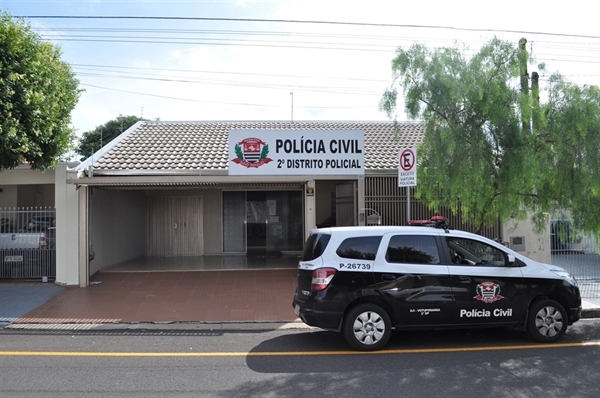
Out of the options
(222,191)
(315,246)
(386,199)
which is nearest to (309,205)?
(386,199)

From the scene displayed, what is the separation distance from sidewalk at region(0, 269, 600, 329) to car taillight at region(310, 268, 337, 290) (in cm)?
210

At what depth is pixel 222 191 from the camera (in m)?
17.8

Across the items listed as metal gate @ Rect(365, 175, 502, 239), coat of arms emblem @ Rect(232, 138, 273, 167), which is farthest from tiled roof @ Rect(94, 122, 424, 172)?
coat of arms emblem @ Rect(232, 138, 273, 167)

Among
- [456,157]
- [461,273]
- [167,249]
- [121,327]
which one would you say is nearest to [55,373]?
[121,327]

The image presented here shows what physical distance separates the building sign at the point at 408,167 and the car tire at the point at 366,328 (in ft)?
9.69

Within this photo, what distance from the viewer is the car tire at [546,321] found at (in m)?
7.29

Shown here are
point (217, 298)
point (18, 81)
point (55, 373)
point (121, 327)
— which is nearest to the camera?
point (55, 373)

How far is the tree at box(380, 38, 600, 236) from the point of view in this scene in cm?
880

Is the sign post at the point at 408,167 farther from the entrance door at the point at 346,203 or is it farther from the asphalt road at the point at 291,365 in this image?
the entrance door at the point at 346,203

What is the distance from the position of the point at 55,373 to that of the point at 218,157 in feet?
29.5

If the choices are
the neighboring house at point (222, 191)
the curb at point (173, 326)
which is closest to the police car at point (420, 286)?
the curb at point (173, 326)

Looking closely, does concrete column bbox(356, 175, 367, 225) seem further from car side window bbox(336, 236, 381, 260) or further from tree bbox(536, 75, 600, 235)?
car side window bbox(336, 236, 381, 260)

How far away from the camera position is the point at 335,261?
7031 mm

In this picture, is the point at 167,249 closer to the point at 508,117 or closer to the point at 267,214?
the point at 267,214
